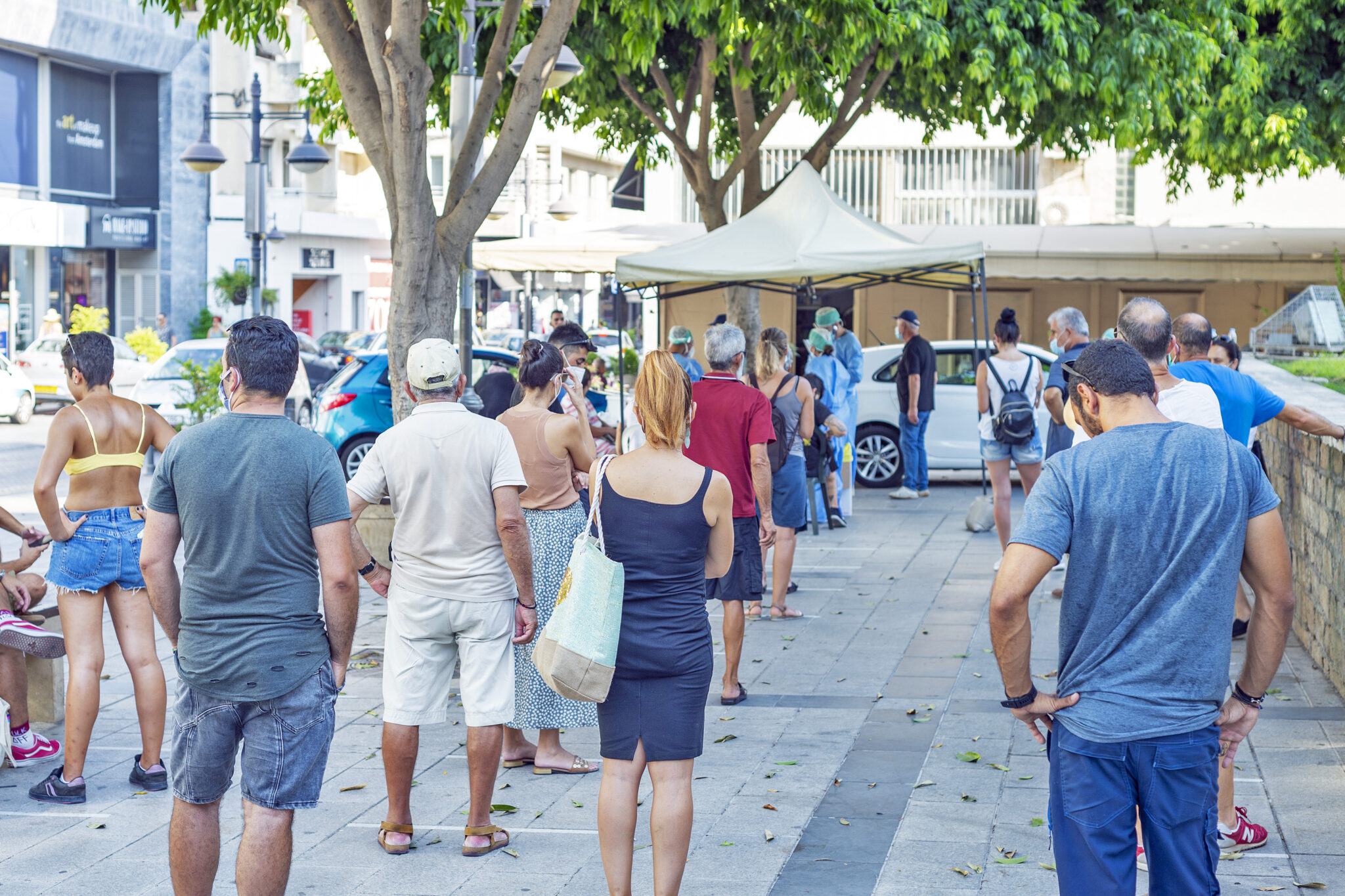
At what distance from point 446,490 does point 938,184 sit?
29.9m

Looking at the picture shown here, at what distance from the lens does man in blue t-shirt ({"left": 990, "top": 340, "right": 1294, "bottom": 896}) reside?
3307 millimetres

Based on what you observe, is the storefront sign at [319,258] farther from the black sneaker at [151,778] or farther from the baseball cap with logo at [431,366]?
the baseball cap with logo at [431,366]

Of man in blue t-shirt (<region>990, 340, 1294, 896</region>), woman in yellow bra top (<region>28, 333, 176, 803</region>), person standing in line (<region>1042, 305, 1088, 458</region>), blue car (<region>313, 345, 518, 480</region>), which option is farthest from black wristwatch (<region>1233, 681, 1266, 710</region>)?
blue car (<region>313, 345, 518, 480</region>)

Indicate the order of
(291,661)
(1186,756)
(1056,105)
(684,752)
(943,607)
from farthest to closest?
(1056,105) < (943,607) < (684,752) < (291,661) < (1186,756)

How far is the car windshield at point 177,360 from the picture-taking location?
2061 centimetres

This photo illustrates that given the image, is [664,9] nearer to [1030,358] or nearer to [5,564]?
[1030,358]

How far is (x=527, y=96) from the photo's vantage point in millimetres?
8094

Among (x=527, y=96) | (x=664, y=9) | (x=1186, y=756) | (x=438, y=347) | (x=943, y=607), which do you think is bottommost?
(x=943, y=607)

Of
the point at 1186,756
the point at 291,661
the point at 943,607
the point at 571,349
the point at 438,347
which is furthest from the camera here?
the point at 943,607

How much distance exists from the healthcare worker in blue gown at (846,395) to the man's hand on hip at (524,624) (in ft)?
24.9

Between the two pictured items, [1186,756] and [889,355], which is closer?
[1186,756]

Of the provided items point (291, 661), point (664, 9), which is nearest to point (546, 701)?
point (291, 661)

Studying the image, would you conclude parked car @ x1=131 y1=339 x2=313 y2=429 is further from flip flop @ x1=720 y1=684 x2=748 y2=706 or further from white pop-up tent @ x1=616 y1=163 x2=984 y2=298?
flip flop @ x1=720 y1=684 x2=748 y2=706

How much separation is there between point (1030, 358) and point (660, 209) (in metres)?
28.5
